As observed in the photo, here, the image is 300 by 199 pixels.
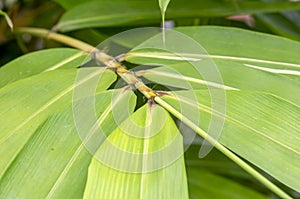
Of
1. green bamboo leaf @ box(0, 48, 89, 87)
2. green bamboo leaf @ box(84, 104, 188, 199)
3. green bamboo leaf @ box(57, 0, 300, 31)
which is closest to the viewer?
green bamboo leaf @ box(84, 104, 188, 199)

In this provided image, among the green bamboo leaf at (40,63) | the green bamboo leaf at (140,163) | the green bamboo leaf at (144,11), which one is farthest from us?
the green bamboo leaf at (144,11)

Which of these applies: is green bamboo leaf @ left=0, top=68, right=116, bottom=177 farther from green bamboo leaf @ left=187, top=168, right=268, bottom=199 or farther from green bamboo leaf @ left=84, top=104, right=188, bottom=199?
green bamboo leaf @ left=187, top=168, right=268, bottom=199

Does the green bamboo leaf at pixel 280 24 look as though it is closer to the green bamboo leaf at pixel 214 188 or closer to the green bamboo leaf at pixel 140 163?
the green bamboo leaf at pixel 214 188

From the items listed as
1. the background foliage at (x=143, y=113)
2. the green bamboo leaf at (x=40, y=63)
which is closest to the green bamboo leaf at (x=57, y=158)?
the background foliage at (x=143, y=113)

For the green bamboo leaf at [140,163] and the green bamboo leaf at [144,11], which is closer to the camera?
the green bamboo leaf at [140,163]

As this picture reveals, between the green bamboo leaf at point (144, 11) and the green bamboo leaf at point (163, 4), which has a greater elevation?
the green bamboo leaf at point (144, 11)

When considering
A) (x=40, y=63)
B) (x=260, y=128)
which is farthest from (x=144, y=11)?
(x=260, y=128)

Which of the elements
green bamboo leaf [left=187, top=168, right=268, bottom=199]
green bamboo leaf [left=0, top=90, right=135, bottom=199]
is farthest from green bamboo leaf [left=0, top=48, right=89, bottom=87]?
green bamboo leaf [left=187, top=168, right=268, bottom=199]
